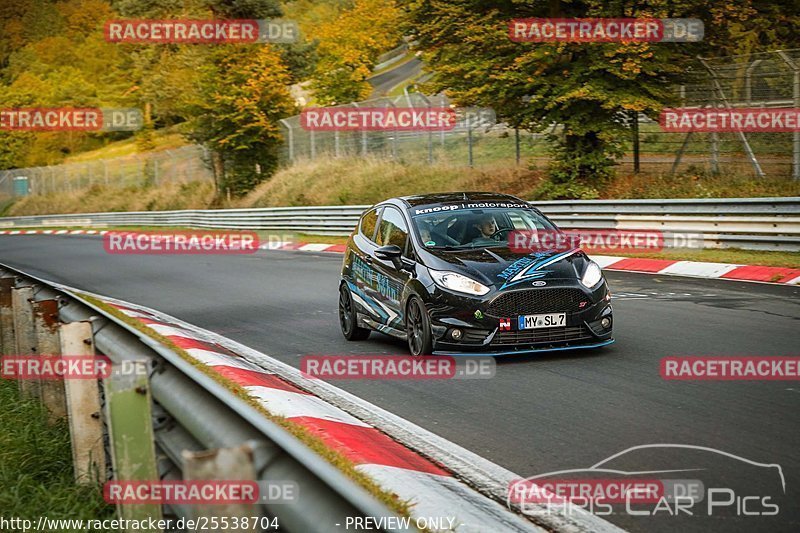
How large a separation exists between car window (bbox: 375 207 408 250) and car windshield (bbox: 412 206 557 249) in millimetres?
182

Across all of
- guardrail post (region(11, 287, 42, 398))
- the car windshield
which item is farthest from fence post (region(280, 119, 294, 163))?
guardrail post (region(11, 287, 42, 398))

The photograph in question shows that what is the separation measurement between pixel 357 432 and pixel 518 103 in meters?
18.6

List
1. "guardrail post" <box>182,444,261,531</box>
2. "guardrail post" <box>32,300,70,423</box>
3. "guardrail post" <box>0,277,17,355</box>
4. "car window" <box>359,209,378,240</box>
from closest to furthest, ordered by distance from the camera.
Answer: "guardrail post" <box>182,444,261,531</box> → "guardrail post" <box>32,300,70,423</box> → "guardrail post" <box>0,277,17,355</box> → "car window" <box>359,209,378,240</box>

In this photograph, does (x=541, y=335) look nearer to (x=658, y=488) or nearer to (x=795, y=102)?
(x=658, y=488)

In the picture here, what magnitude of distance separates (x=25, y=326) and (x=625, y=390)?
4.60 meters

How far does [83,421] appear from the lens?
5656 mm

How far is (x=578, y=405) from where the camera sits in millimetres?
7387

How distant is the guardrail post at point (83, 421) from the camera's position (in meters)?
5.62

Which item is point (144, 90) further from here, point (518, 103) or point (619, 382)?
point (619, 382)

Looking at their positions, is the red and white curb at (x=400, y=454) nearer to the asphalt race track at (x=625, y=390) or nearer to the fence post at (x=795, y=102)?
the asphalt race track at (x=625, y=390)

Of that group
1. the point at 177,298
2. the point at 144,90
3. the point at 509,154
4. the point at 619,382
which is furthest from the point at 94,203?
the point at 619,382

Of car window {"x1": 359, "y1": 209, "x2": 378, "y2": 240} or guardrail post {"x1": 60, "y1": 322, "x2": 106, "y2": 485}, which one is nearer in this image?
guardrail post {"x1": 60, "y1": 322, "x2": 106, "y2": 485}

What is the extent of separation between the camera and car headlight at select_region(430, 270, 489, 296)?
9188 mm

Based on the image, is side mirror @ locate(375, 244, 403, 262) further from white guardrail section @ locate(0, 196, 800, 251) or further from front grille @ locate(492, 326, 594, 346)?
white guardrail section @ locate(0, 196, 800, 251)
